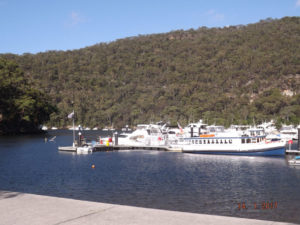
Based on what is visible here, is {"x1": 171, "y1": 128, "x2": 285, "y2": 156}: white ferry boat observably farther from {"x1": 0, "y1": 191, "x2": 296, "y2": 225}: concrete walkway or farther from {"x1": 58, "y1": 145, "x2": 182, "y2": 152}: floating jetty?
{"x1": 0, "y1": 191, "x2": 296, "y2": 225}: concrete walkway

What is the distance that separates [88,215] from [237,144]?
5210 cm

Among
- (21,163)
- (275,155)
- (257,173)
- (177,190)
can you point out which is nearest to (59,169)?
(21,163)

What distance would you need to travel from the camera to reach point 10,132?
128125mm

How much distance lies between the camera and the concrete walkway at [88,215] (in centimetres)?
1232

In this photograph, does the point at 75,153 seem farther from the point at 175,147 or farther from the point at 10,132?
the point at 10,132

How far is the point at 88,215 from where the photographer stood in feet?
42.8

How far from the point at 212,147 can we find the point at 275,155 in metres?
10.3

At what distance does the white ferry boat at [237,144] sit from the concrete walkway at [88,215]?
50373 mm

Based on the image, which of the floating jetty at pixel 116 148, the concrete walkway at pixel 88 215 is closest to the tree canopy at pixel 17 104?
the floating jetty at pixel 116 148

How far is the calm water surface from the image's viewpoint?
25.6 metres

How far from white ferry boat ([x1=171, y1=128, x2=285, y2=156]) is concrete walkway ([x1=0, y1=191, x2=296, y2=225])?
50.4 metres
